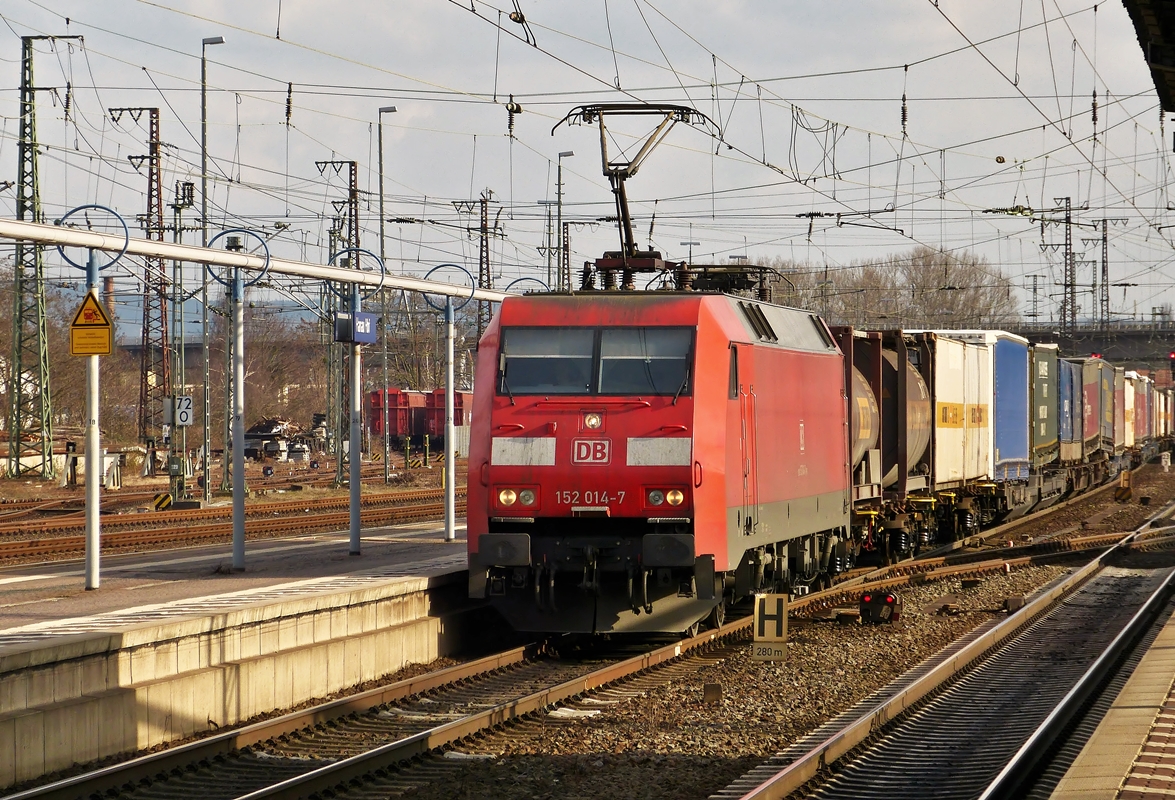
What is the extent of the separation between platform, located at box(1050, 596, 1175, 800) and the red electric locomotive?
12.6 feet

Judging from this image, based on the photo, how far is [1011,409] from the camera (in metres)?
28.2

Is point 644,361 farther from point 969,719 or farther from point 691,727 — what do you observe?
point 969,719

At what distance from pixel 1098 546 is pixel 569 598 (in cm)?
1676

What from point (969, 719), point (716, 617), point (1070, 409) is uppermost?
point (1070, 409)

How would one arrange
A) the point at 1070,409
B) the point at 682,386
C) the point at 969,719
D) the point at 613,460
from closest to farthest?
the point at 969,719 → the point at 613,460 → the point at 682,386 → the point at 1070,409

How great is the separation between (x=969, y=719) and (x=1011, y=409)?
58.6ft

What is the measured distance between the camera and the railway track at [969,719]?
909cm

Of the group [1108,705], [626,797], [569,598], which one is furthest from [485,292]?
[626,797]

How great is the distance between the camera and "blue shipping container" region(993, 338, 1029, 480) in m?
27.4

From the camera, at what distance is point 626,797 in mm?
8625

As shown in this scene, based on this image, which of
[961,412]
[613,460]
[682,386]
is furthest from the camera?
[961,412]

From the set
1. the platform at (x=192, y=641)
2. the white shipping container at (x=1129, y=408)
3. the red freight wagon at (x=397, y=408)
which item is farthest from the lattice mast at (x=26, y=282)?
the white shipping container at (x=1129, y=408)

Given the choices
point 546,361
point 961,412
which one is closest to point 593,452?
point 546,361

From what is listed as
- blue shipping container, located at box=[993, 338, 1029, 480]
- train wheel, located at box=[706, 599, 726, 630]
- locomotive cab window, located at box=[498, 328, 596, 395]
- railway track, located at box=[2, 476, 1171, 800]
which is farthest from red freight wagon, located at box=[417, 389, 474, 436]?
locomotive cab window, located at box=[498, 328, 596, 395]
